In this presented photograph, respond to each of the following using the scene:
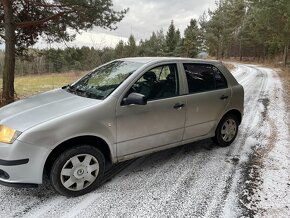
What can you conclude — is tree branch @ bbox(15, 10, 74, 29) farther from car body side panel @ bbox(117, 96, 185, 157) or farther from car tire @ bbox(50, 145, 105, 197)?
car tire @ bbox(50, 145, 105, 197)

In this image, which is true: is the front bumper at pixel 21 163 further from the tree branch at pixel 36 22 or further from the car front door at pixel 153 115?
the tree branch at pixel 36 22

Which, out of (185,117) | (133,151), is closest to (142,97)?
(133,151)

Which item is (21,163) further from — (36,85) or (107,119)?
(36,85)

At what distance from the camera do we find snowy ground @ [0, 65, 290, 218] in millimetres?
3246

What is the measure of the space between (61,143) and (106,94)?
90 cm

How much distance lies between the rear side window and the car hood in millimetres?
1681

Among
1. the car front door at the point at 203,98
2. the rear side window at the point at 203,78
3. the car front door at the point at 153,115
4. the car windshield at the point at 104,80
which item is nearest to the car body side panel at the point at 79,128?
the car front door at the point at 153,115

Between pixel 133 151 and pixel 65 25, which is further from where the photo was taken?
pixel 65 25

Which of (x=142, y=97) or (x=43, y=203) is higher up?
(x=142, y=97)

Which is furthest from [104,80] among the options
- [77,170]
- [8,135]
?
[8,135]

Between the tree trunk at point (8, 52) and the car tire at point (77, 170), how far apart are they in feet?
22.4

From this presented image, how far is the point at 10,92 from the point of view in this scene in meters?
9.41

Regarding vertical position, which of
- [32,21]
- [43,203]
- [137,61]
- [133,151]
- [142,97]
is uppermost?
[32,21]

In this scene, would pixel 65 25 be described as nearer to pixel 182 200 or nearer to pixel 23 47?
pixel 23 47
